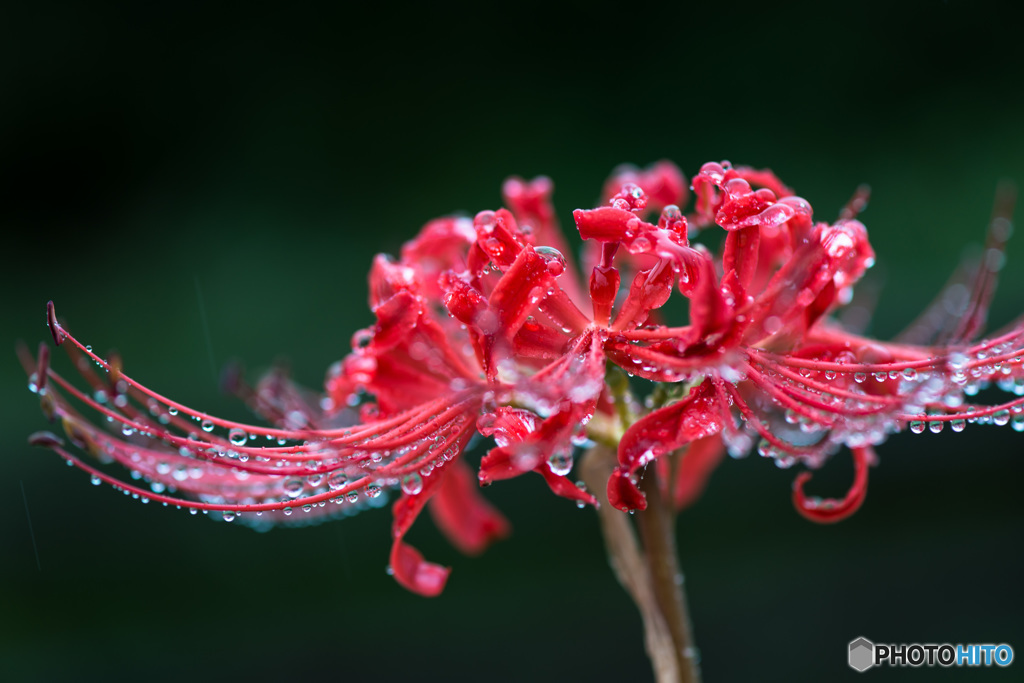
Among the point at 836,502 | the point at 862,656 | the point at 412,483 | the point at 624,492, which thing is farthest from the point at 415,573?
the point at 862,656

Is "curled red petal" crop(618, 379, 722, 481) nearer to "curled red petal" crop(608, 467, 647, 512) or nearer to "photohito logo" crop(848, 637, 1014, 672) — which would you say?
"curled red petal" crop(608, 467, 647, 512)

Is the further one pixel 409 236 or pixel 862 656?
pixel 409 236

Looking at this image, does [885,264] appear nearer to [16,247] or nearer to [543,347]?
[543,347]

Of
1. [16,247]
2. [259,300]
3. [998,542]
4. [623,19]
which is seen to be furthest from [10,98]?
[998,542]

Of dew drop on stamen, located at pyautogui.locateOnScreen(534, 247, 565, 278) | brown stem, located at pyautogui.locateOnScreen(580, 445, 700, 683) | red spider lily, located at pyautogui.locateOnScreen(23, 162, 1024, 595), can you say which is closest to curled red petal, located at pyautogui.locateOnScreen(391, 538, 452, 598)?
red spider lily, located at pyautogui.locateOnScreen(23, 162, 1024, 595)

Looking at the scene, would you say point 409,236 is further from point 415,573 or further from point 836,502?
point 836,502

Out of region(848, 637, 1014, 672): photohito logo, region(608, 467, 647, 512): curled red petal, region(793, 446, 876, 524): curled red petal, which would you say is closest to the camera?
region(608, 467, 647, 512): curled red petal

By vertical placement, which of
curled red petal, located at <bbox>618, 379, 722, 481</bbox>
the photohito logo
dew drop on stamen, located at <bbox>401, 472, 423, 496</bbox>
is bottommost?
the photohito logo

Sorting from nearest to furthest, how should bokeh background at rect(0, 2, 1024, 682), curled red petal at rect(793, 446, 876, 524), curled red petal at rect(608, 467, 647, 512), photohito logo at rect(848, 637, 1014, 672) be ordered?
curled red petal at rect(608, 467, 647, 512) < curled red petal at rect(793, 446, 876, 524) < photohito logo at rect(848, 637, 1014, 672) < bokeh background at rect(0, 2, 1024, 682)
